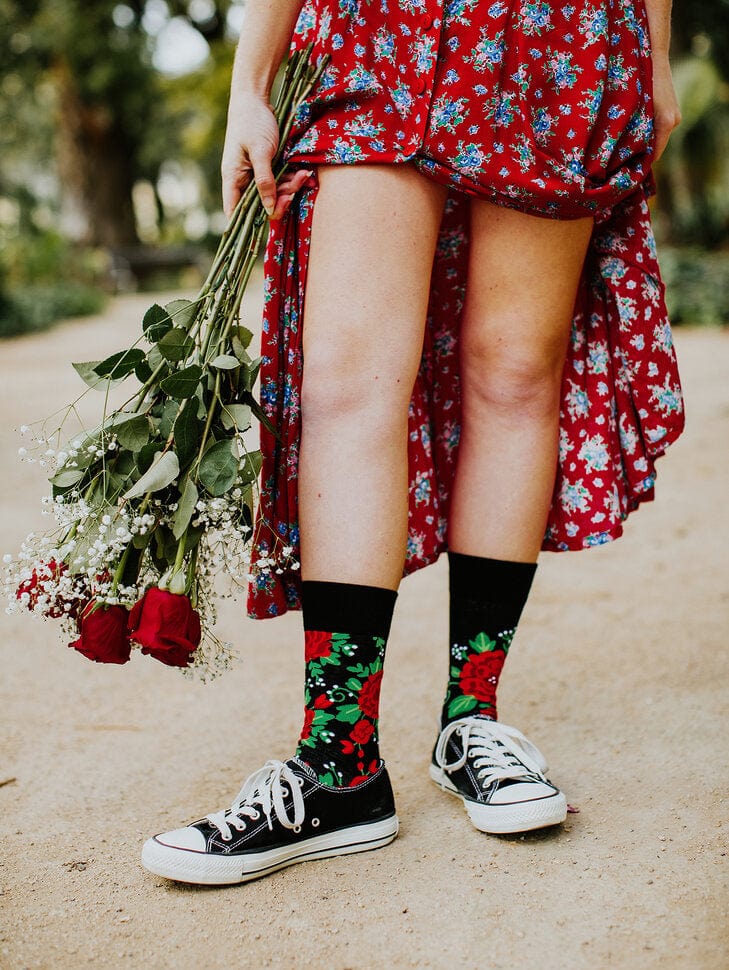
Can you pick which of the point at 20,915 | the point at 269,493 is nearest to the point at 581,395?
the point at 269,493

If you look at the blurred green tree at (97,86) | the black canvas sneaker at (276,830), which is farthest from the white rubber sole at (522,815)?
the blurred green tree at (97,86)

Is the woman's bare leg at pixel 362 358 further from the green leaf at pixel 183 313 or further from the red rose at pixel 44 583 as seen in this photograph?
the red rose at pixel 44 583

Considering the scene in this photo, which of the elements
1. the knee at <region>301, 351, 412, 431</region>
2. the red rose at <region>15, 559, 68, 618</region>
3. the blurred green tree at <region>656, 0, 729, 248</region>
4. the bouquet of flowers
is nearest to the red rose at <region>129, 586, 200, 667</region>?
the bouquet of flowers

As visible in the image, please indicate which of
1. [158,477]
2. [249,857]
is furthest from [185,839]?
[158,477]

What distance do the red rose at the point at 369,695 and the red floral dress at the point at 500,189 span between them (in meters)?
0.22

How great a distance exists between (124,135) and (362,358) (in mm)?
16442

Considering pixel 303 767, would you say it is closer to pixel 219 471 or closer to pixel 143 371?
pixel 219 471

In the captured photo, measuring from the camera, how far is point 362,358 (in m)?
1.24

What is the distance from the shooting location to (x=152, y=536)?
1.23 meters

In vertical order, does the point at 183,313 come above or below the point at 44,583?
above

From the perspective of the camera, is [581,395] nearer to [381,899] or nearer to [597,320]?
[597,320]

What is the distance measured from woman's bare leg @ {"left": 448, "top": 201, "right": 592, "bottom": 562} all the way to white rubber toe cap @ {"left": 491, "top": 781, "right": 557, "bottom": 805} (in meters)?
0.33

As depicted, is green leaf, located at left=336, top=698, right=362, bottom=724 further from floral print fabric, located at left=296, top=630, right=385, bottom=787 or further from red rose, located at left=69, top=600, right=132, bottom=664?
red rose, located at left=69, top=600, right=132, bottom=664

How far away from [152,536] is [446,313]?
599mm
